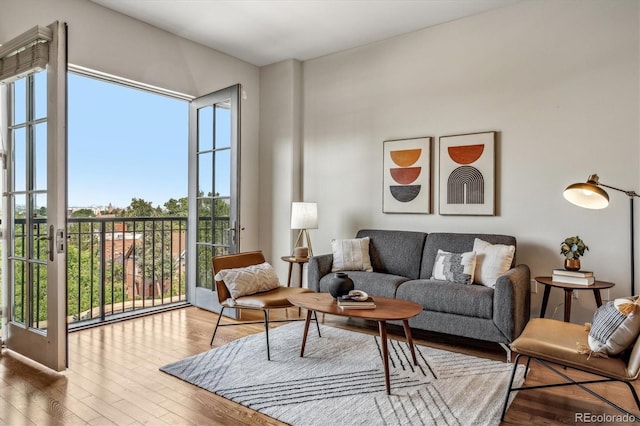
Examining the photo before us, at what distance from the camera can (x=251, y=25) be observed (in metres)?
4.05

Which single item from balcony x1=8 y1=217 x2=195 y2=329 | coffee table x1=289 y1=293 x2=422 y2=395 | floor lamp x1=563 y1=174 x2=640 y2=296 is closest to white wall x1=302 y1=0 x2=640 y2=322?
floor lamp x1=563 y1=174 x2=640 y2=296

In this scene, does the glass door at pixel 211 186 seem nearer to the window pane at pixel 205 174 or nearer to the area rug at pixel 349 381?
the window pane at pixel 205 174

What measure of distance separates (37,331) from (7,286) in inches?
20.4

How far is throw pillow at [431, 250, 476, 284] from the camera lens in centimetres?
328

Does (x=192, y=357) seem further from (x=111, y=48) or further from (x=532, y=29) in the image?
(x=532, y=29)

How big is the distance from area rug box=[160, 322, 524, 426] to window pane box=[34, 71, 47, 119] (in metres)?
1.90

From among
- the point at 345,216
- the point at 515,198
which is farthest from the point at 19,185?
the point at 515,198

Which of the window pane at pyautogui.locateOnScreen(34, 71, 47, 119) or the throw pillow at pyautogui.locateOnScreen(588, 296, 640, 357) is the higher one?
the window pane at pyautogui.locateOnScreen(34, 71, 47, 119)

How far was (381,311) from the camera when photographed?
100 inches

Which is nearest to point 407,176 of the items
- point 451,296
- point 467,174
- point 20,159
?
point 467,174

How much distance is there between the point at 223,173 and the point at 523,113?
2.87m

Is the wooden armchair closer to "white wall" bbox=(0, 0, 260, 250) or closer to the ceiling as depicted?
the ceiling

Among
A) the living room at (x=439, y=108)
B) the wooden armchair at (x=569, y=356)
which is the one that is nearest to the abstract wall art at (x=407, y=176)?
the living room at (x=439, y=108)

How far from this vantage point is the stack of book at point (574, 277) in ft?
9.57
